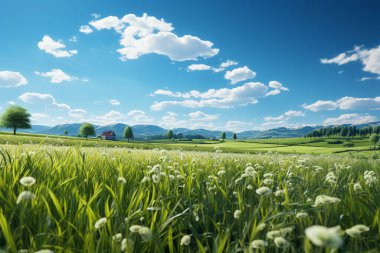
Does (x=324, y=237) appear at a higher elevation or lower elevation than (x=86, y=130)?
lower

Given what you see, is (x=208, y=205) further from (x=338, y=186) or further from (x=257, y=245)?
(x=338, y=186)

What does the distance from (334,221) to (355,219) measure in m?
0.27

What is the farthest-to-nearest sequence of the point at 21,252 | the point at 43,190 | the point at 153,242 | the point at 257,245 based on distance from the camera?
1. the point at 43,190
2. the point at 153,242
3. the point at 21,252
4. the point at 257,245

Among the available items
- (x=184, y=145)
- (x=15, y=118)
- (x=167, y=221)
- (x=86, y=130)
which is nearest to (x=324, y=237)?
(x=167, y=221)

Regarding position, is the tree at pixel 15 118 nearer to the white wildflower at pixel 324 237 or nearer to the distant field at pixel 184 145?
the distant field at pixel 184 145

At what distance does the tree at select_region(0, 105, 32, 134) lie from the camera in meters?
137

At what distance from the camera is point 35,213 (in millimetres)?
2826

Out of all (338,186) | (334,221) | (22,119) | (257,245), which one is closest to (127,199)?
(257,245)

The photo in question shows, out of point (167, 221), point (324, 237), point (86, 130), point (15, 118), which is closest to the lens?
point (324, 237)

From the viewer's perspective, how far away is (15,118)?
453ft

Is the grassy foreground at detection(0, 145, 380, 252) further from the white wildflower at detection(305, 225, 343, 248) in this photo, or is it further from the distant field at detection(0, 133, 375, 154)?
the distant field at detection(0, 133, 375, 154)

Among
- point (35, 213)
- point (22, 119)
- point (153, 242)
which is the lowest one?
point (153, 242)

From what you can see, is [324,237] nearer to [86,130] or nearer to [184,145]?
[184,145]

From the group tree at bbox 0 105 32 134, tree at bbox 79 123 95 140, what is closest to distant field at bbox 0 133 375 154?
tree at bbox 0 105 32 134
